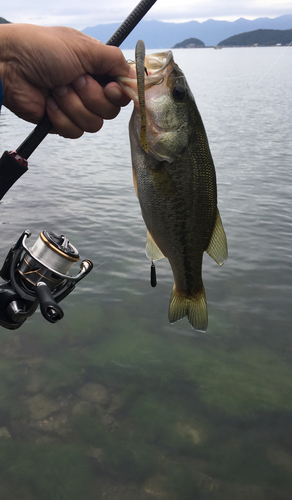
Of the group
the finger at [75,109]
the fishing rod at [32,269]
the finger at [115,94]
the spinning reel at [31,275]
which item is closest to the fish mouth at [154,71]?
the finger at [115,94]

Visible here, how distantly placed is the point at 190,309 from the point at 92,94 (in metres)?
1.37

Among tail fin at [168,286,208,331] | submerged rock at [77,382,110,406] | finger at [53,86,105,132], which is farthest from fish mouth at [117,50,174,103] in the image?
submerged rock at [77,382,110,406]

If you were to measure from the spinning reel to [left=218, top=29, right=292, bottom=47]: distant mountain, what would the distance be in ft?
232

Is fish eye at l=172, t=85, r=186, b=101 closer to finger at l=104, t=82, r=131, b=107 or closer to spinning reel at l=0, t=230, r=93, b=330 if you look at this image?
finger at l=104, t=82, r=131, b=107

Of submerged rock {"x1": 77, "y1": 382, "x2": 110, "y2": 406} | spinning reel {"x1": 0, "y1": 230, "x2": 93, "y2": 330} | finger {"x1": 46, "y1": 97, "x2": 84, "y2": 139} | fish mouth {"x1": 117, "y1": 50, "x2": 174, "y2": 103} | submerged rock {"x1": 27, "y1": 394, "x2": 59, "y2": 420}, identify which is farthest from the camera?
submerged rock {"x1": 77, "y1": 382, "x2": 110, "y2": 406}

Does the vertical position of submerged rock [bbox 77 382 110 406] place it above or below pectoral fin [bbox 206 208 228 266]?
below

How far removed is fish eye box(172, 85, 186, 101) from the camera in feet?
6.65

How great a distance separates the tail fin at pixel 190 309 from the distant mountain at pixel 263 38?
70.6m

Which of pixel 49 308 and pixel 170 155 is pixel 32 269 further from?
pixel 170 155

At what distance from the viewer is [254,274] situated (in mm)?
7406

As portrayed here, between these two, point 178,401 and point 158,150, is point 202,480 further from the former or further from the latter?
point 158,150

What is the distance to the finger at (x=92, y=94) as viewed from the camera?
2.26 metres

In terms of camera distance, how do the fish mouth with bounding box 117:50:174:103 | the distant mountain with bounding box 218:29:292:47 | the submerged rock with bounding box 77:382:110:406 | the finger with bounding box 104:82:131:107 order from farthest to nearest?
the distant mountain with bounding box 218:29:292:47 < the submerged rock with bounding box 77:382:110:406 < the finger with bounding box 104:82:131:107 < the fish mouth with bounding box 117:50:174:103

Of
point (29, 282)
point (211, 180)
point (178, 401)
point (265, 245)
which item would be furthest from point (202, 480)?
point (265, 245)
